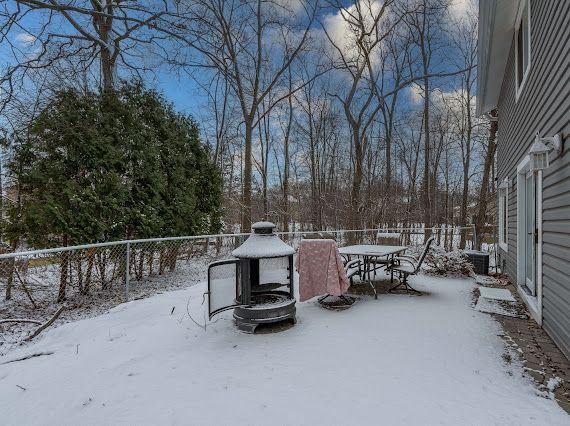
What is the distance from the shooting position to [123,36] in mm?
8695

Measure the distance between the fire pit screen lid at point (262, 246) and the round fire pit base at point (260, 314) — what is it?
54 cm

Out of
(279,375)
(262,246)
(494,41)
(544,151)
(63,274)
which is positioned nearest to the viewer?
(279,375)

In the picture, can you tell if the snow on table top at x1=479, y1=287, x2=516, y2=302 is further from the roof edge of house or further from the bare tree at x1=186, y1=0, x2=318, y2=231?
the bare tree at x1=186, y1=0, x2=318, y2=231

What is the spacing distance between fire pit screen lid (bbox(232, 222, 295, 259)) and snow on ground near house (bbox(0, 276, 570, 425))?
0.84m

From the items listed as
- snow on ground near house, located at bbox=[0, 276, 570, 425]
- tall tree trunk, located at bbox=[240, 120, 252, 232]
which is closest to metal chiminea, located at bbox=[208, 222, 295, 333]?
snow on ground near house, located at bbox=[0, 276, 570, 425]

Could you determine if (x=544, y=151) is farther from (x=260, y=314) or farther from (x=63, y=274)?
(x=63, y=274)

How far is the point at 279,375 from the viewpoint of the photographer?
2.53 metres

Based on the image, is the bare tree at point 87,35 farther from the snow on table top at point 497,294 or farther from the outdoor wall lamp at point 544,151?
the snow on table top at point 497,294

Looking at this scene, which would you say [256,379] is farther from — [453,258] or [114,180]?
[453,258]

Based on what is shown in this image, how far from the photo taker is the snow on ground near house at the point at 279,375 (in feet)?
6.70

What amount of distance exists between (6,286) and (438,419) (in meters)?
5.58

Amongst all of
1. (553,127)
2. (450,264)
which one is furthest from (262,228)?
(450,264)

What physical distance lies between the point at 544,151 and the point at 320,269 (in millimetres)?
2642

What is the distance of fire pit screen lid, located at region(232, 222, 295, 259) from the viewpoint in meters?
3.47
